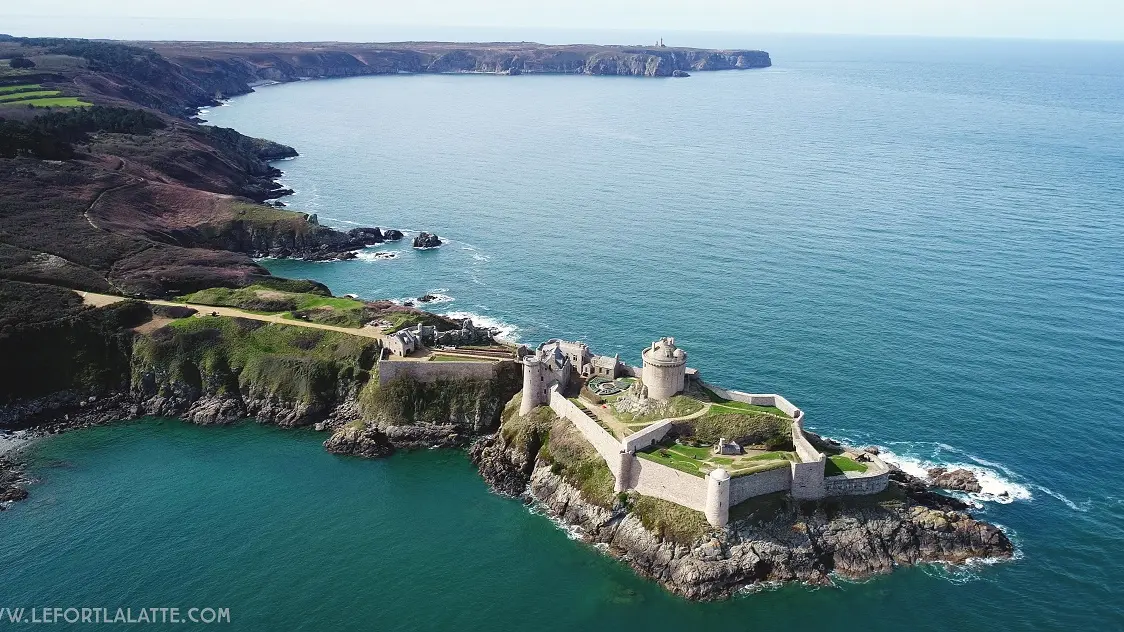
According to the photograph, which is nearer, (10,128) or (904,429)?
(904,429)

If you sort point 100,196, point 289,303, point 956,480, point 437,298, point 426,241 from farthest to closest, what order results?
point 426,241, point 100,196, point 437,298, point 289,303, point 956,480

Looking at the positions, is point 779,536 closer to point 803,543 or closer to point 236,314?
point 803,543

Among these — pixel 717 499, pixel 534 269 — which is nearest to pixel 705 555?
pixel 717 499

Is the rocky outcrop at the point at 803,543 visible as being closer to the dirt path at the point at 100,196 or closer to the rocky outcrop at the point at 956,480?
the rocky outcrop at the point at 956,480

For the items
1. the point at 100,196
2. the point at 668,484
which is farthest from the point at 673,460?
the point at 100,196

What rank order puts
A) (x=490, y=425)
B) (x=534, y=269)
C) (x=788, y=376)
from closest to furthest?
(x=490, y=425) → (x=788, y=376) → (x=534, y=269)

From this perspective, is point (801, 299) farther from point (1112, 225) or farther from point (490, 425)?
point (1112, 225)
